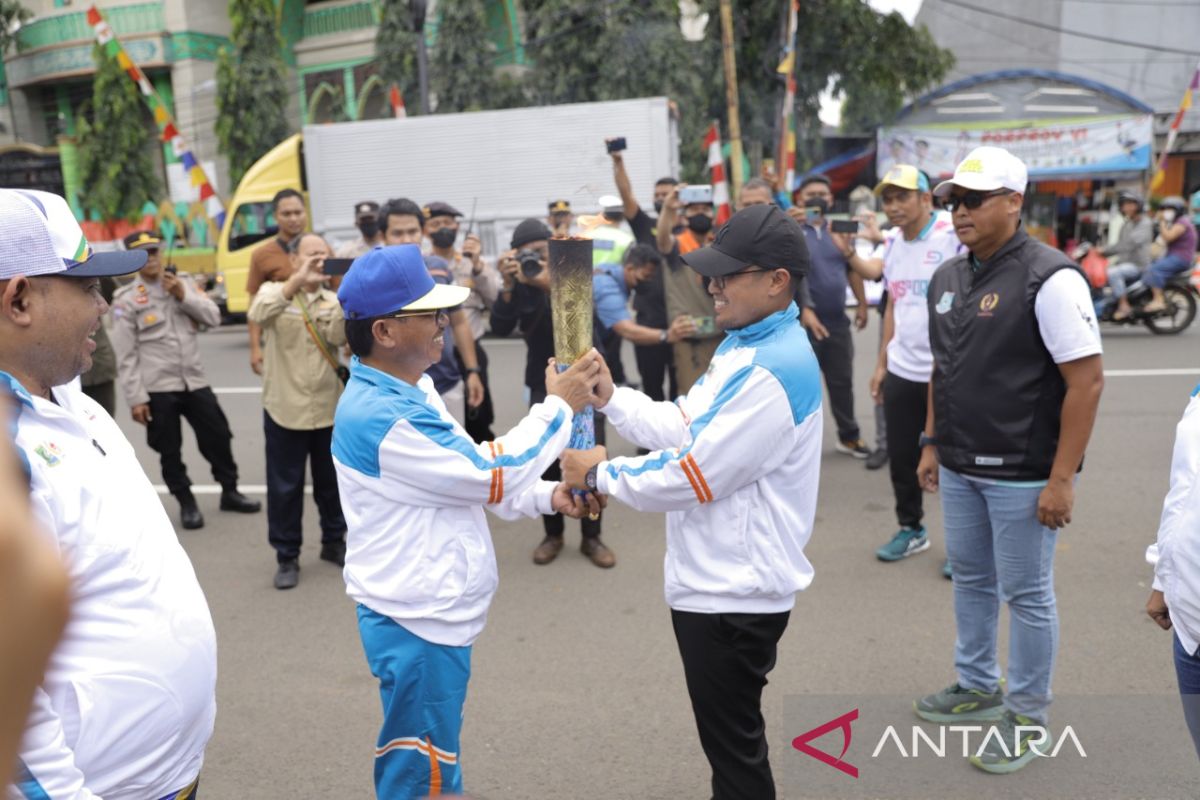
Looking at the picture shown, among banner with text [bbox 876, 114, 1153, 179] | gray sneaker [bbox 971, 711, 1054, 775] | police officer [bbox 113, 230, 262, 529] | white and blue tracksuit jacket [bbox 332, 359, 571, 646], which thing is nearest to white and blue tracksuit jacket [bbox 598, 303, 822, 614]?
white and blue tracksuit jacket [bbox 332, 359, 571, 646]

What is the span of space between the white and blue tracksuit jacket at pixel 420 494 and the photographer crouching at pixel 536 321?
8.77 ft

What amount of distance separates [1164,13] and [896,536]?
24.1 m

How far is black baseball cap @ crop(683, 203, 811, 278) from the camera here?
2.47 meters

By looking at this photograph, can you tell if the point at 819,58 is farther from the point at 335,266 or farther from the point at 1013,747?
the point at 1013,747

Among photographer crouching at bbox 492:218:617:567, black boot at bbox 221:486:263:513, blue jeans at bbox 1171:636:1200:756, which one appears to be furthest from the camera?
black boot at bbox 221:486:263:513

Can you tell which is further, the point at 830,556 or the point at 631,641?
the point at 830,556

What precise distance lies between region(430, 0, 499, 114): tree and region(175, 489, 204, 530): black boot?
13.4m

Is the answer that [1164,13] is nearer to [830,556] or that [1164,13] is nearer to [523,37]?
[523,37]

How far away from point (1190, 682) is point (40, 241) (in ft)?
8.65

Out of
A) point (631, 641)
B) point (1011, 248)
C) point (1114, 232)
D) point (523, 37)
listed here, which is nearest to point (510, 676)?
point (631, 641)

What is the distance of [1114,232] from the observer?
1600 cm

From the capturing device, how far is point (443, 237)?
5680 mm

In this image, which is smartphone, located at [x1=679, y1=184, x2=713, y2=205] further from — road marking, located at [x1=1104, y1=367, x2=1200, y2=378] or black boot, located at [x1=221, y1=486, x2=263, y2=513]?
road marking, located at [x1=1104, y1=367, x2=1200, y2=378]

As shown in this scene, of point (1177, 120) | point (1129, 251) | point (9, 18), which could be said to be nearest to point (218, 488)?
point (1129, 251)
